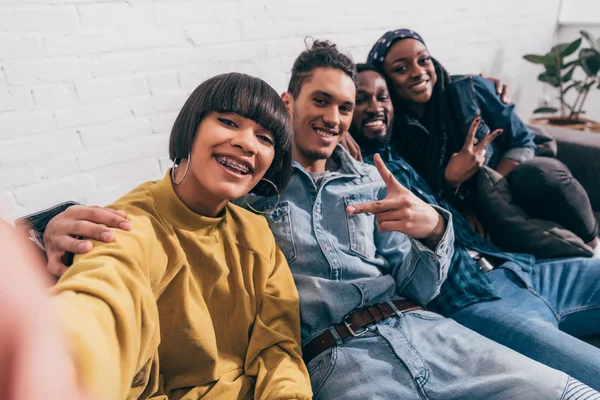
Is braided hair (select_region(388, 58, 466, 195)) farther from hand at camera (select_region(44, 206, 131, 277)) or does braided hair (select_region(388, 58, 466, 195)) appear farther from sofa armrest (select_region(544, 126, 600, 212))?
hand at camera (select_region(44, 206, 131, 277))

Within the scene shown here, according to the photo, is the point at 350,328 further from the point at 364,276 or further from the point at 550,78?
the point at 550,78

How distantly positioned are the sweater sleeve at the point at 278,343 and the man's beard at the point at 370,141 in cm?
63

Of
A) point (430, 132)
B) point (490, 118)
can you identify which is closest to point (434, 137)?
point (430, 132)

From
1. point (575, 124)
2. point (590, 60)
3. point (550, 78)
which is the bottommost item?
point (575, 124)

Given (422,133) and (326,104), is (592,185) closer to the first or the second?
(422,133)

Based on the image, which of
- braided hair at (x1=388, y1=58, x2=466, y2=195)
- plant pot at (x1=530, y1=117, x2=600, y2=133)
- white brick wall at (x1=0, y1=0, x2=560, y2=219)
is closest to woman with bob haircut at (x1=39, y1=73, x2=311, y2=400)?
white brick wall at (x1=0, y1=0, x2=560, y2=219)

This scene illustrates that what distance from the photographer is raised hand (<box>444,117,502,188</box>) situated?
5.22 feet

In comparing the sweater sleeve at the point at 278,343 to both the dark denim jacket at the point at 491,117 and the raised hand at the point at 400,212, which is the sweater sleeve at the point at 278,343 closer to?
the raised hand at the point at 400,212

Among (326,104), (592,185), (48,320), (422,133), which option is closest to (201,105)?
(326,104)

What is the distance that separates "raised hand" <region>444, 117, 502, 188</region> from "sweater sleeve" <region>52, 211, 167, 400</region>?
3.77 feet

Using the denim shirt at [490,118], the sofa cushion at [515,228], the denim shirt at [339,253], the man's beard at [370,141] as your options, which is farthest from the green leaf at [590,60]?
the denim shirt at [339,253]

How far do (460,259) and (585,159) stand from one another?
824 mm

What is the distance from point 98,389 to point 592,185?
1.92 meters

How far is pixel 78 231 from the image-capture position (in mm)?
718
